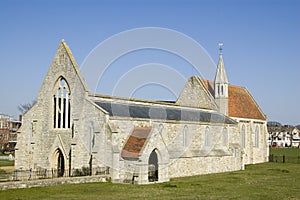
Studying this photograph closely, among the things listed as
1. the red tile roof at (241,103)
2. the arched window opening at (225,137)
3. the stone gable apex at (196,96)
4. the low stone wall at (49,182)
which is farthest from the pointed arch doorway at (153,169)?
the red tile roof at (241,103)

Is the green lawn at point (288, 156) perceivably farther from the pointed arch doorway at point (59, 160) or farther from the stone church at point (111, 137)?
the pointed arch doorway at point (59, 160)

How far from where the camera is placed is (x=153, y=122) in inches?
1474

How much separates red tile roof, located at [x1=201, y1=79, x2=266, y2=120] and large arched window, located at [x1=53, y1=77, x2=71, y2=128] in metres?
25.6

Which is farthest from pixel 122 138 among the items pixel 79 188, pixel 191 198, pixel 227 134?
pixel 227 134

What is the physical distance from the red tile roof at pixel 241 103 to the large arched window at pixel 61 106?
84.1ft

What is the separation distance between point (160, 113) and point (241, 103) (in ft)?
72.5

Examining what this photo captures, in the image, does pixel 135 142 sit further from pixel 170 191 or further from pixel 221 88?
pixel 221 88

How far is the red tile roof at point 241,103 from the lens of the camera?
5578 cm

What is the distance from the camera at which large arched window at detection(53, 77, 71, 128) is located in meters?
35.2

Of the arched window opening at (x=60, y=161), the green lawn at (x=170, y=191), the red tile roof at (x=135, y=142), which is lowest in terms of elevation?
the green lawn at (x=170, y=191)

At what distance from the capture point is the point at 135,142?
32969mm

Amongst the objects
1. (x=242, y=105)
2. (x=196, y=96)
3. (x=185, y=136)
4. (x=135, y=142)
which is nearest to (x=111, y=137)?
(x=135, y=142)

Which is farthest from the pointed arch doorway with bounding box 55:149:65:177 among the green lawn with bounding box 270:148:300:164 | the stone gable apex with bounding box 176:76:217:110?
the green lawn with bounding box 270:148:300:164

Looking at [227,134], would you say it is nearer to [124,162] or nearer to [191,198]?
[124,162]
